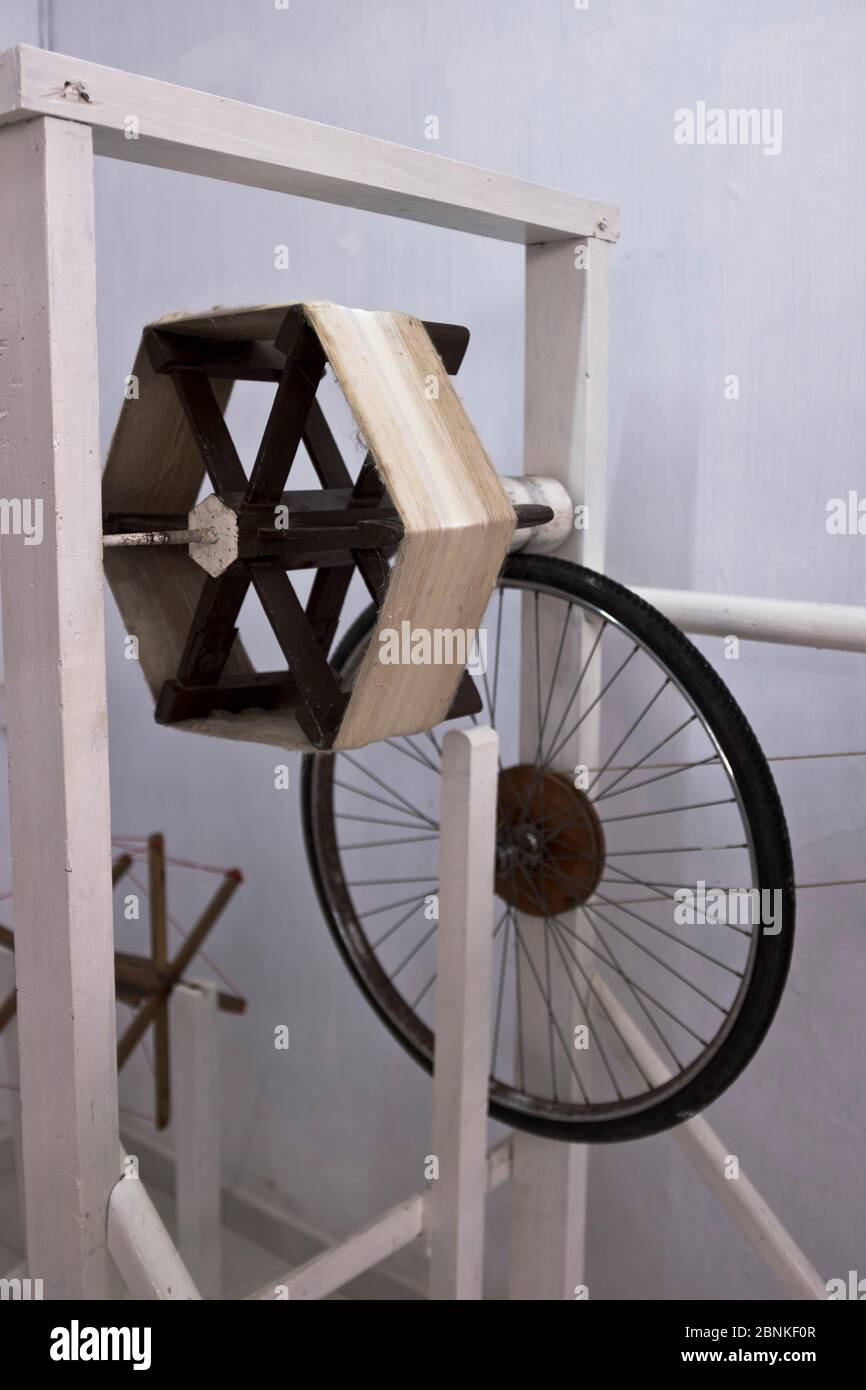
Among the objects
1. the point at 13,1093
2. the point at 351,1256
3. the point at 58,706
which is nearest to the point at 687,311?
the point at 58,706

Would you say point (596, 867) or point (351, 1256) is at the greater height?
point (596, 867)

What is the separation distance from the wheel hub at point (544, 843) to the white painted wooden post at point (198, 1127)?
0.76 meters

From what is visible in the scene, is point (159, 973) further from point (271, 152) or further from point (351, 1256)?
point (271, 152)

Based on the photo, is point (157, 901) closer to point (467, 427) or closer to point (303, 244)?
point (303, 244)

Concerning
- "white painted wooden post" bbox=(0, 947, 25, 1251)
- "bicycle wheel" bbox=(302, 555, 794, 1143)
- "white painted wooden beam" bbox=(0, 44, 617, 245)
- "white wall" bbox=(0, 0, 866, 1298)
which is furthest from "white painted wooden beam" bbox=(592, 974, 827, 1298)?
"white painted wooden post" bbox=(0, 947, 25, 1251)

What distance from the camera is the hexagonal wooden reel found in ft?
3.16

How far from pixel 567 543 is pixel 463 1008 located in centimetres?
50

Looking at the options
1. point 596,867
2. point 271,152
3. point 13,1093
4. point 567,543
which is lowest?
point 13,1093

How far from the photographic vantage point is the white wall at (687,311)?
1.44 m

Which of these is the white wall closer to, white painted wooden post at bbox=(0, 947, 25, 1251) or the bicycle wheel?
the bicycle wheel

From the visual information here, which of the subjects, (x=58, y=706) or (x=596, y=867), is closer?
(x=58, y=706)

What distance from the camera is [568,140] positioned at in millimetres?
1618

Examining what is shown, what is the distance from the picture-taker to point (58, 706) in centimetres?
89

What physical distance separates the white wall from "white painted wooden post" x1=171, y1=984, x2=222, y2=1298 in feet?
0.96
